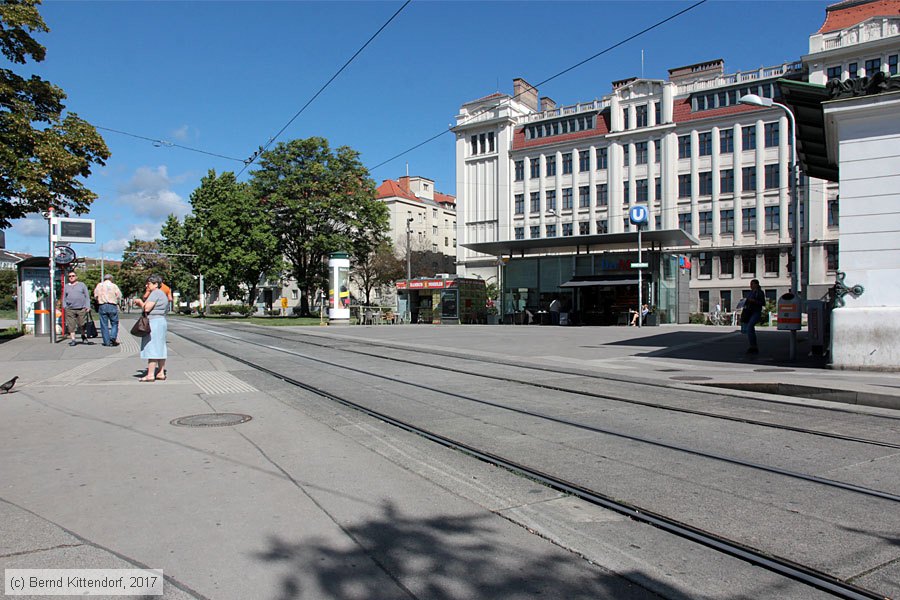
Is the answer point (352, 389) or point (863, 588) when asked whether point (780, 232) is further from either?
point (863, 588)

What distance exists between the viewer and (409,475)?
509cm

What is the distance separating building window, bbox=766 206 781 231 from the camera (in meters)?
54.2

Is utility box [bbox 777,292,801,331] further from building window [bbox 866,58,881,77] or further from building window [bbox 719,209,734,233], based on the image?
building window [bbox 719,209,734,233]

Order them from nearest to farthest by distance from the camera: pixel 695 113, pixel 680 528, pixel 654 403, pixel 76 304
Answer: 1. pixel 680 528
2. pixel 654 403
3. pixel 76 304
4. pixel 695 113

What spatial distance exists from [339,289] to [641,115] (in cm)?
3957

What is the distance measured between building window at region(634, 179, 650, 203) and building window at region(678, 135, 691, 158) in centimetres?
419

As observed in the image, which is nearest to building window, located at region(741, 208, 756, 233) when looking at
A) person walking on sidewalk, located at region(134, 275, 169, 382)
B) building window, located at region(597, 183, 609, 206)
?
building window, located at region(597, 183, 609, 206)

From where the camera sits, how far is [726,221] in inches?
2240

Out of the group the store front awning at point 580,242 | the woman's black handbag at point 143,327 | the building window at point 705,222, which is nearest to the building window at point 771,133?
the building window at point 705,222

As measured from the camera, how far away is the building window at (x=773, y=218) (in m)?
54.2

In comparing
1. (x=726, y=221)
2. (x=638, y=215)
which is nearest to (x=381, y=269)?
(x=726, y=221)

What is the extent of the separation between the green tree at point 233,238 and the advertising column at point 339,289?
15.0 metres

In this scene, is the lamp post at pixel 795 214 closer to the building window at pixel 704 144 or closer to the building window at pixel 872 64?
the building window at pixel 872 64

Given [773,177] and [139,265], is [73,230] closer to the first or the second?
[773,177]
